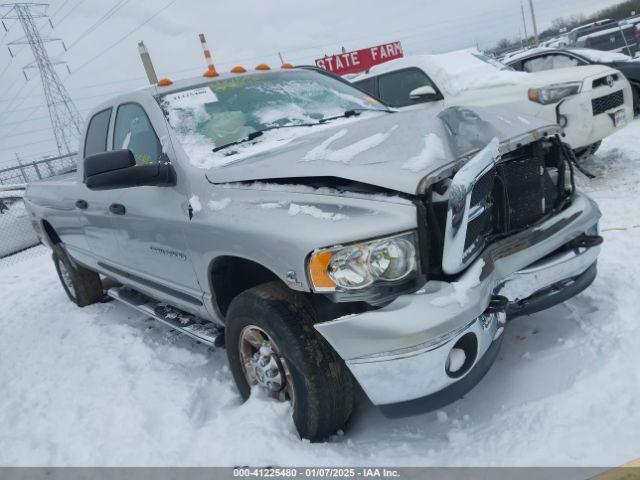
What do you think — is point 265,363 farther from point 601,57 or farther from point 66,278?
point 601,57

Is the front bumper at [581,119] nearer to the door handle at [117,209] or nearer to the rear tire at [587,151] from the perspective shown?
the rear tire at [587,151]

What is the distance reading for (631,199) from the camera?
16.3ft

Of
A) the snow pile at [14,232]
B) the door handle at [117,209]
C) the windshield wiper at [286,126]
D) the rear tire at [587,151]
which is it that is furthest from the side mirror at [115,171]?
the snow pile at [14,232]

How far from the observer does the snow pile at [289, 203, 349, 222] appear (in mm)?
2075

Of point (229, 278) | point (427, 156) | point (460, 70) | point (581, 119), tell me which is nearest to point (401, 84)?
point (460, 70)

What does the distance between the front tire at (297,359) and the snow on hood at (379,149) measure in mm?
599

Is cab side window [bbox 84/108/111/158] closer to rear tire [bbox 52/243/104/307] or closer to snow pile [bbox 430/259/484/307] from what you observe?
rear tire [bbox 52/243/104/307]

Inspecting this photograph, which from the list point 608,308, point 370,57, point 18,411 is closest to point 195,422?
point 18,411

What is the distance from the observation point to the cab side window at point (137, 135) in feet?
10.5

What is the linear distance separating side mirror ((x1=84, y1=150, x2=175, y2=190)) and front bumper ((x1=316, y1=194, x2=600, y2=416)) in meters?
1.43

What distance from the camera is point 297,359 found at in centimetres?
225

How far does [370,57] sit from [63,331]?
637 inches

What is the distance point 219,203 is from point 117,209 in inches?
49.7

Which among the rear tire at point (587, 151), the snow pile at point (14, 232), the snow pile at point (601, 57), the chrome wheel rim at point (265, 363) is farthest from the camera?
the snow pile at point (14, 232)
